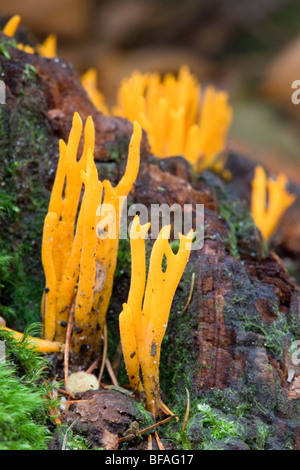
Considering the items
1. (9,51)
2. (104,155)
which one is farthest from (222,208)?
(9,51)

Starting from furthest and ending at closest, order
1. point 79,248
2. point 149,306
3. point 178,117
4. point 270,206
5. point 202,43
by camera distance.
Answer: point 202,43 → point 270,206 → point 178,117 → point 79,248 → point 149,306

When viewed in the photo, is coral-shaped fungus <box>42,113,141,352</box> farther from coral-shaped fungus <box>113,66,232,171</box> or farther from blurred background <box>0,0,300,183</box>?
blurred background <box>0,0,300,183</box>

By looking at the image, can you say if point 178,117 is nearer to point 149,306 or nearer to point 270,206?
point 270,206

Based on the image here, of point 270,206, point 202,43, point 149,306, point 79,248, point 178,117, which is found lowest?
point 149,306

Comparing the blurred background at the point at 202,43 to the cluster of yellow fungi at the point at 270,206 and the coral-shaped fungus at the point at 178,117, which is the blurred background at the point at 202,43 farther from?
the cluster of yellow fungi at the point at 270,206

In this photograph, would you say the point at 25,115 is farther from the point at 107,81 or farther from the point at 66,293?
the point at 107,81

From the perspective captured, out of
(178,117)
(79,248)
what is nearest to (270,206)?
(178,117)
